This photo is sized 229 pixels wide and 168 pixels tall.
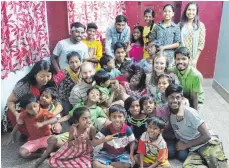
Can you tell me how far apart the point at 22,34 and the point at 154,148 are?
1.68m

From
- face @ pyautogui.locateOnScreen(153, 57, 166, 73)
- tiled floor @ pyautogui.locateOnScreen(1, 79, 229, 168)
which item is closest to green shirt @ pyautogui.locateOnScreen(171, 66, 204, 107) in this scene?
face @ pyautogui.locateOnScreen(153, 57, 166, 73)

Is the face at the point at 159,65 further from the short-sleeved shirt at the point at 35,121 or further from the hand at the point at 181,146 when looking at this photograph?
the short-sleeved shirt at the point at 35,121

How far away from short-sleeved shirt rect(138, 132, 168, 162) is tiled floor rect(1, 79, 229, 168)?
0.27 metres

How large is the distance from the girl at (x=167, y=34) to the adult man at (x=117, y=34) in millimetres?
286

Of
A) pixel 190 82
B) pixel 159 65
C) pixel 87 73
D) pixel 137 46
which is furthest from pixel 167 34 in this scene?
pixel 87 73

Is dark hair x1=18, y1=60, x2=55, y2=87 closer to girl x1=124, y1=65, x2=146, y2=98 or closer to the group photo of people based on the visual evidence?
the group photo of people

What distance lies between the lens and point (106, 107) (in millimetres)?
2432

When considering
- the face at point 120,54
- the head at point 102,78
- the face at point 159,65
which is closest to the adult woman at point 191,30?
the face at point 120,54

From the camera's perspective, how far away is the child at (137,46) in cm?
330

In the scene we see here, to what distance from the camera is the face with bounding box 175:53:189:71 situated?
2.31 m

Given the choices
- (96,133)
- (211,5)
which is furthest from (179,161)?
(211,5)

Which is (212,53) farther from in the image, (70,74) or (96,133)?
(96,133)

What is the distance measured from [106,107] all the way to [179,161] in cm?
68

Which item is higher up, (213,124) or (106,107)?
(106,107)
